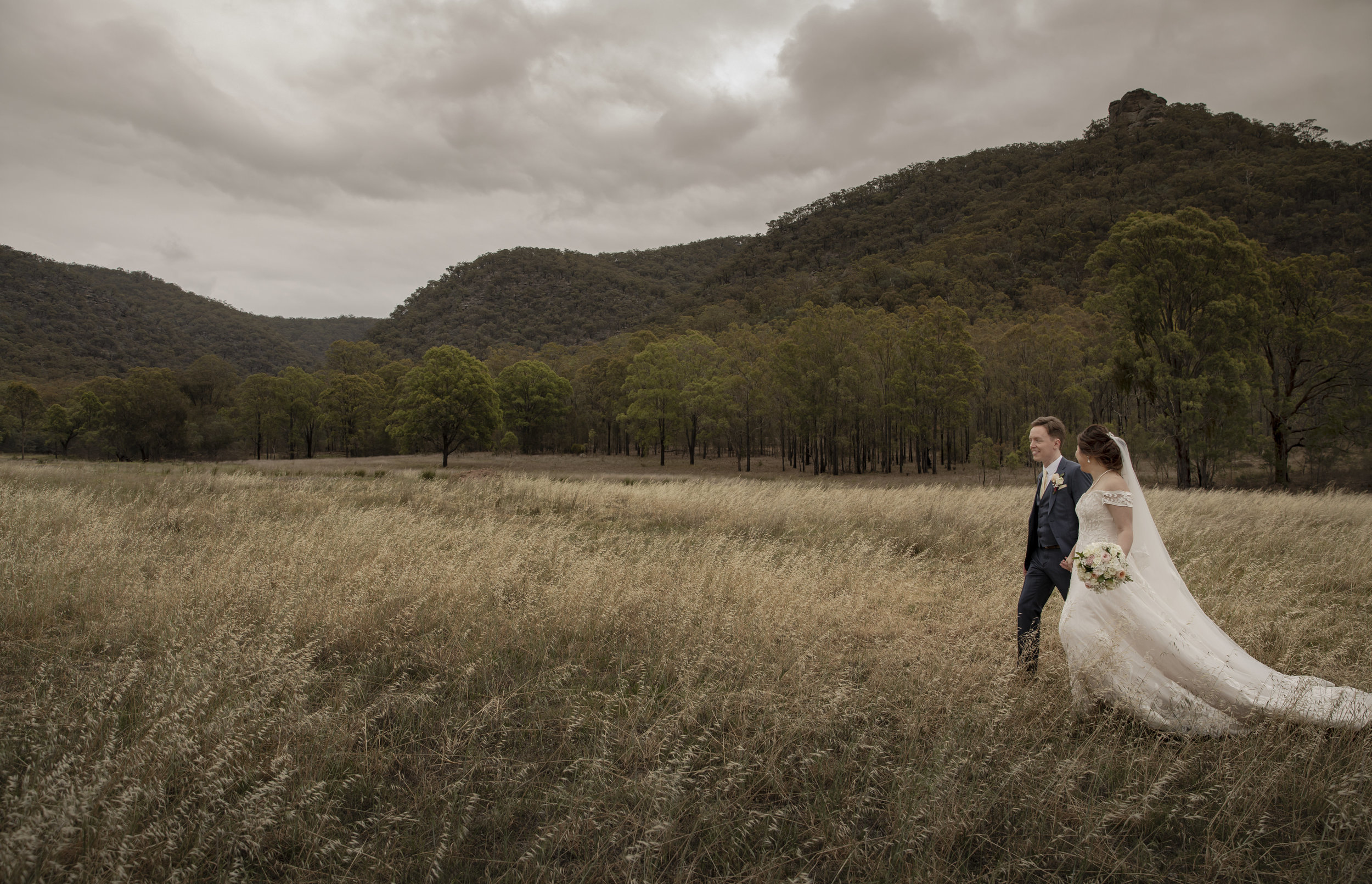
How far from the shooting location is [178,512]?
408 inches

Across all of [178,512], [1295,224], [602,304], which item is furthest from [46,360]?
[1295,224]

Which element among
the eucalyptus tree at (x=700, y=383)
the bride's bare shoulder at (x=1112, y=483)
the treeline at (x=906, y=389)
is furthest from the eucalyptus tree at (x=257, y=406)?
the bride's bare shoulder at (x=1112, y=483)

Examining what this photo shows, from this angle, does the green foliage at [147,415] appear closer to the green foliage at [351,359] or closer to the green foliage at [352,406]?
the green foliage at [352,406]

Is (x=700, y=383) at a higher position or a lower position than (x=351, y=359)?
lower

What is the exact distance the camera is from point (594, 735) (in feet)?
11.6

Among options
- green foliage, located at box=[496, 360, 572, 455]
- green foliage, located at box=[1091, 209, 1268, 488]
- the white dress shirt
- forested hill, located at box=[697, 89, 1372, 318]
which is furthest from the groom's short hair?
forested hill, located at box=[697, 89, 1372, 318]

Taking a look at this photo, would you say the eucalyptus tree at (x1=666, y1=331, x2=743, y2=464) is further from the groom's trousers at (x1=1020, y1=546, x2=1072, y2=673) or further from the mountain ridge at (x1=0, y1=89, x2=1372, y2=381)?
the groom's trousers at (x1=1020, y1=546, x2=1072, y2=673)

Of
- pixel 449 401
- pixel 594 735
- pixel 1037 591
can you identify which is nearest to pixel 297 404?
pixel 449 401

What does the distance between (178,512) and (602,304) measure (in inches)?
5955

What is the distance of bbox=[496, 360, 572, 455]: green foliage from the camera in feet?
219

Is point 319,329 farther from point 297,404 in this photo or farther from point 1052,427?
point 1052,427

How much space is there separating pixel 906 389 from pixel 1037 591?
39085 mm

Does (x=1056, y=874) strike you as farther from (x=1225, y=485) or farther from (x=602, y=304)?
(x=602, y=304)

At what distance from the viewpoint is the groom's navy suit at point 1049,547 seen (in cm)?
476
